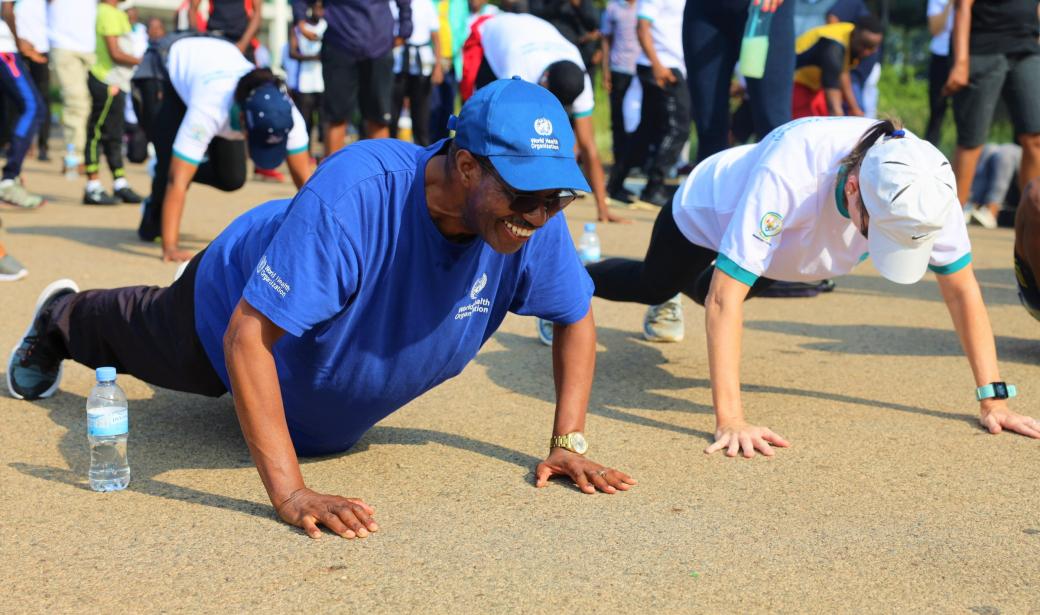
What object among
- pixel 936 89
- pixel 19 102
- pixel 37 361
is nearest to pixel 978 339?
pixel 37 361

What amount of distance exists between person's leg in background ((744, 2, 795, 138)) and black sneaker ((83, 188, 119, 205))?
601cm

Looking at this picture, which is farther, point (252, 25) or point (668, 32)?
point (668, 32)

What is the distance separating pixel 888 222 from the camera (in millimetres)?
3562

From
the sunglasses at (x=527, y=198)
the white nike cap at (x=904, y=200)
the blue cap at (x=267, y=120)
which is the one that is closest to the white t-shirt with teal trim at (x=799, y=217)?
the white nike cap at (x=904, y=200)

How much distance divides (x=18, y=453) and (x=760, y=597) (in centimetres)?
236

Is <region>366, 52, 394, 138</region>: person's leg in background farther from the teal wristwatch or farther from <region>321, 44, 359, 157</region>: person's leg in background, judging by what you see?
the teal wristwatch

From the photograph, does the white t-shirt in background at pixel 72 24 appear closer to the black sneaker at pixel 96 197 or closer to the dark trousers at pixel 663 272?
the black sneaker at pixel 96 197

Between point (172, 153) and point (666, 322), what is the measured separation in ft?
11.1

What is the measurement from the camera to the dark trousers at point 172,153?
288 inches

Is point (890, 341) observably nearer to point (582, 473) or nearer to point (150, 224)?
point (582, 473)

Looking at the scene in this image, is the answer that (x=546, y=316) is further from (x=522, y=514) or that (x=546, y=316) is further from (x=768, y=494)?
(x=768, y=494)

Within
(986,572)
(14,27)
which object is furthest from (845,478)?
(14,27)

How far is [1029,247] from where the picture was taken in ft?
16.6

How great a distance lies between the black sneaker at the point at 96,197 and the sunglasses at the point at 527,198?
813 cm
